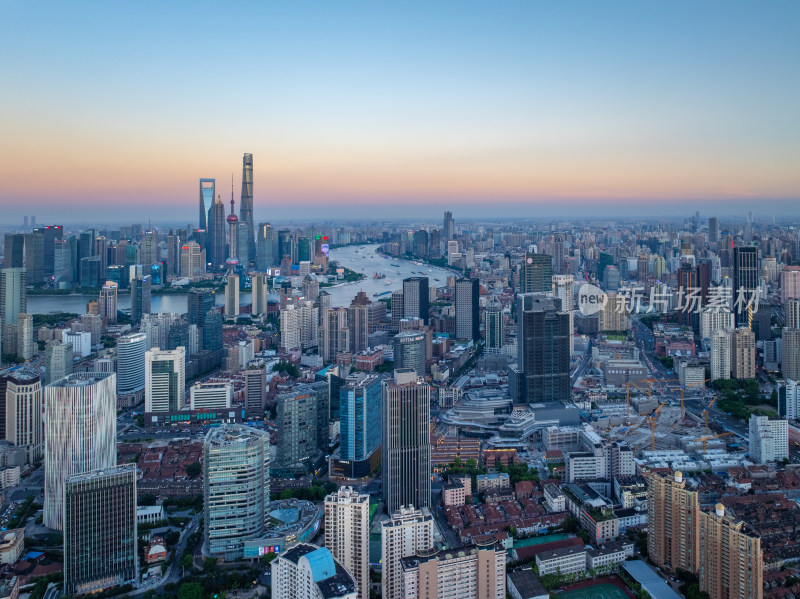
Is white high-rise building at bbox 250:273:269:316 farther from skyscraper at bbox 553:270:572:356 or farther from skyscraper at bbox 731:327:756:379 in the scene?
skyscraper at bbox 731:327:756:379

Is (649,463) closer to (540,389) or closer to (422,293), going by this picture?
(540,389)

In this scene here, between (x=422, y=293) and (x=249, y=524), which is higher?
(x=422, y=293)

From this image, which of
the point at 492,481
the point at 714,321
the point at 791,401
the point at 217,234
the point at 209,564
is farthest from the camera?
the point at 217,234

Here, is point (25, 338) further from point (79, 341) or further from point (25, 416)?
point (25, 416)

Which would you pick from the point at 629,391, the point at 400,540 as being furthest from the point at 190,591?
the point at 629,391

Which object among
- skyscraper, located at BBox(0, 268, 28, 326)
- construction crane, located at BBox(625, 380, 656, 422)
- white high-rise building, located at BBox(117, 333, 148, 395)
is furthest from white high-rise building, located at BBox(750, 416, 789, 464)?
skyscraper, located at BBox(0, 268, 28, 326)

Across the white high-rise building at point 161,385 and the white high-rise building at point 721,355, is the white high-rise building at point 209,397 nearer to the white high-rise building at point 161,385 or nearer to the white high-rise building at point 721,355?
the white high-rise building at point 161,385

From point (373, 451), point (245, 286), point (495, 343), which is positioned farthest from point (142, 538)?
point (245, 286)
